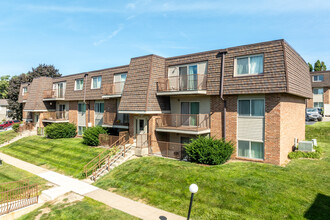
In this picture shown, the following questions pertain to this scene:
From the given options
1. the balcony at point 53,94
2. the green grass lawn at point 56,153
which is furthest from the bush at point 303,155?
the balcony at point 53,94

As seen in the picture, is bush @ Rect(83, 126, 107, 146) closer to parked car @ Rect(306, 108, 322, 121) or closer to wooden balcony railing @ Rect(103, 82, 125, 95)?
wooden balcony railing @ Rect(103, 82, 125, 95)

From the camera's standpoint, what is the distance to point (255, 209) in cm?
942

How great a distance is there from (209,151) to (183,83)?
6242 mm

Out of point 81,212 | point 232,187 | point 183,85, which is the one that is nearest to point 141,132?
point 183,85

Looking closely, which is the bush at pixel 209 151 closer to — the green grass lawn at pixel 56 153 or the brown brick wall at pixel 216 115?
the brown brick wall at pixel 216 115

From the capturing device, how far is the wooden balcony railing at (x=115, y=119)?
22.1 metres

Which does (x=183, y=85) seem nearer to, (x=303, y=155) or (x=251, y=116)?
(x=251, y=116)

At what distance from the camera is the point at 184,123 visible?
59.6ft

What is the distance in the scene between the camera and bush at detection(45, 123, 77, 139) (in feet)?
85.5

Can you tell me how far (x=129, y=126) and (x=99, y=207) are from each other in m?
10.1

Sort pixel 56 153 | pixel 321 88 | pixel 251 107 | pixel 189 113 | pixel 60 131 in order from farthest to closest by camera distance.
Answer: pixel 321 88 < pixel 60 131 < pixel 56 153 < pixel 189 113 < pixel 251 107

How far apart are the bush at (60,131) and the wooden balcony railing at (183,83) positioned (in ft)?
45.7

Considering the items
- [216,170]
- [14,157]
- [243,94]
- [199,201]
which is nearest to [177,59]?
[243,94]

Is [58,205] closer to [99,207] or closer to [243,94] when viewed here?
[99,207]
